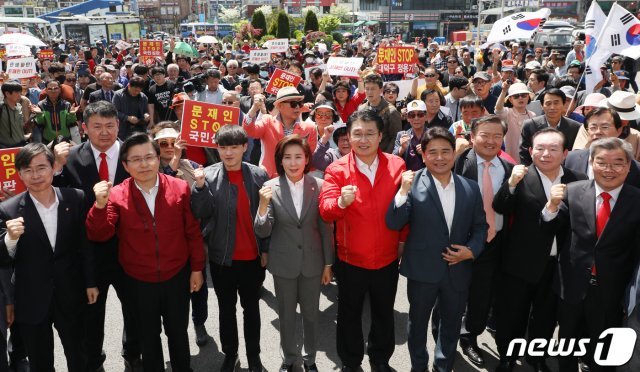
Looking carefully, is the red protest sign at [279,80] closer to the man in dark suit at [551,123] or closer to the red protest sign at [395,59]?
the red protest sign at [395,59]

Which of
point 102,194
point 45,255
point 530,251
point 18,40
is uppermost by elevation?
point 18,40

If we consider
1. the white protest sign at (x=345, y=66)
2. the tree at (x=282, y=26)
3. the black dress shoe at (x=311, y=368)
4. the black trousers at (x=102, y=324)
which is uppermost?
the tree at (x=282, y=26)

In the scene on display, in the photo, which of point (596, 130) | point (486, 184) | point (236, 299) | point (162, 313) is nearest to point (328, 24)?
point (596, 130)

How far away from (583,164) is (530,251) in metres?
0.89

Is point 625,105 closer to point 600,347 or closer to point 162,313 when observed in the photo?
point 600,347

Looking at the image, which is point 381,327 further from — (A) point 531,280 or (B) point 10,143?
(B) point 10,143

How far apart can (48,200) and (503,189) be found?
3.03 m

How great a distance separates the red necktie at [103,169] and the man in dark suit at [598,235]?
316 centimetres

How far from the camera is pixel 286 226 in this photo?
139 inches

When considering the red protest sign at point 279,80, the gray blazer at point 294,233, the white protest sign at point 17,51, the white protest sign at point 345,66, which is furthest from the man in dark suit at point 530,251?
the white protest sign at point 17,51

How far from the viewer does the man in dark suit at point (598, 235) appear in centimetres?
308

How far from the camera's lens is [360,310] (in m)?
3.69

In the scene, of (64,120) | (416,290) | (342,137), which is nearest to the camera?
(416,290)

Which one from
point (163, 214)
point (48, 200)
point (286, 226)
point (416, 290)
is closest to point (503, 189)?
point (416, 290)
